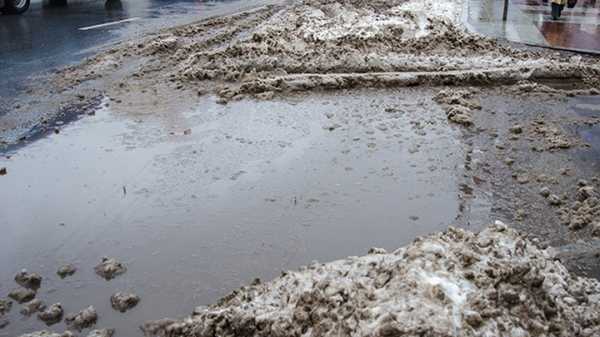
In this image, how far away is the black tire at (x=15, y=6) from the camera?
14031 mm

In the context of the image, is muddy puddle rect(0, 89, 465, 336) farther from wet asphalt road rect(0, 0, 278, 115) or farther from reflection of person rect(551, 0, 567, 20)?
reflection of person rect(551, 0, 567, 20)

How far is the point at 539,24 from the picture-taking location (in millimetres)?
12555

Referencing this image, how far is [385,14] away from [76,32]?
666 cm

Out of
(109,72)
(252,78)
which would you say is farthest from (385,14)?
(109,72)

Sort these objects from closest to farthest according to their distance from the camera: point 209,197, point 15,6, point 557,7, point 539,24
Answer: point 209,197
point 539,24
point 557,7
point 15,6

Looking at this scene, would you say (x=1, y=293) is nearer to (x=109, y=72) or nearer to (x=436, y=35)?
(x=109, y=72)

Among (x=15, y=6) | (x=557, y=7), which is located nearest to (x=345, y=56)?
(x=557, y=7)

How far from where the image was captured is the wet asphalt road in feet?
27.8

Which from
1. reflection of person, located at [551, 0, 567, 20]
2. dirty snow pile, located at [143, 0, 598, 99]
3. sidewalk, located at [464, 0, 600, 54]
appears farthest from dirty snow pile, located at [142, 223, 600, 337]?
reflection of person, located at [551, 0, 567, 20]

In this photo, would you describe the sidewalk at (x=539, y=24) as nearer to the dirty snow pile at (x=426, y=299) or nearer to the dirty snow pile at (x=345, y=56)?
the dirty snow pile at (x=345, y=56)

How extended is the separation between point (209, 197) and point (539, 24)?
10900mm

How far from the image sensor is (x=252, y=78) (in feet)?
24.1

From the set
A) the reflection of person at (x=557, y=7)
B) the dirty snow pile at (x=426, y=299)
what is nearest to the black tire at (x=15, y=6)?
the reflection of person at (x=557, y=7)

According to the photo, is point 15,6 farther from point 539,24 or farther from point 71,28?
point 539,24
